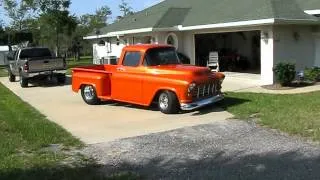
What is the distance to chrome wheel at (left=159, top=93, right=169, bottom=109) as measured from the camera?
13.9 metres

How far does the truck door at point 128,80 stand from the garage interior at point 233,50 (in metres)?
11.9

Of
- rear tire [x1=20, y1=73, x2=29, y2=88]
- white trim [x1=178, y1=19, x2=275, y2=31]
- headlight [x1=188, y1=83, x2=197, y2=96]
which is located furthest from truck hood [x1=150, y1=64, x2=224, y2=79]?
rear tire [x1=20, y1=73, x2=29, y2=88]

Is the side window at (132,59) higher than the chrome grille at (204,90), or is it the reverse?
the side window at (132,59)

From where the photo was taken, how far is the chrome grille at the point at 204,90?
1376 centimetres

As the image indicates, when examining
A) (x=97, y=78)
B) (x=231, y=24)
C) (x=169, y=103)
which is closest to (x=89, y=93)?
(x=97, y=78)

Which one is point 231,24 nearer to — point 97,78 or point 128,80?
point 97,78

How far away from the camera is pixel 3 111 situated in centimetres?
1566

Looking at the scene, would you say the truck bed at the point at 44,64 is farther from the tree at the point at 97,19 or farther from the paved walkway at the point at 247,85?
the tree at the point at 97,19

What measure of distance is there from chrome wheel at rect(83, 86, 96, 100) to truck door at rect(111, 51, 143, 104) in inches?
40.4

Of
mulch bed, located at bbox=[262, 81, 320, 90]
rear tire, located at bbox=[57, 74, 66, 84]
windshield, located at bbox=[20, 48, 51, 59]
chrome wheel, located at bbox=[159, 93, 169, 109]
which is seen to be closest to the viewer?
chrome wheel, located at bbox=[159, 93, 169, 109]

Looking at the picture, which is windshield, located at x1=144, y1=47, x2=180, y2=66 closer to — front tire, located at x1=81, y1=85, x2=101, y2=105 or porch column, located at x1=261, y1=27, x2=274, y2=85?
front tire, located at x1=81, y1=85, x2=101, y2=105

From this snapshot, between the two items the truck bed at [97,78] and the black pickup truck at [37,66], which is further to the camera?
the black pickup truck at [37,66]

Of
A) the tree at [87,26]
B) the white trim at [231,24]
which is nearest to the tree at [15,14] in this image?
the tree at [87,26]

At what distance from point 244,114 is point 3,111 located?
6.88 metres
